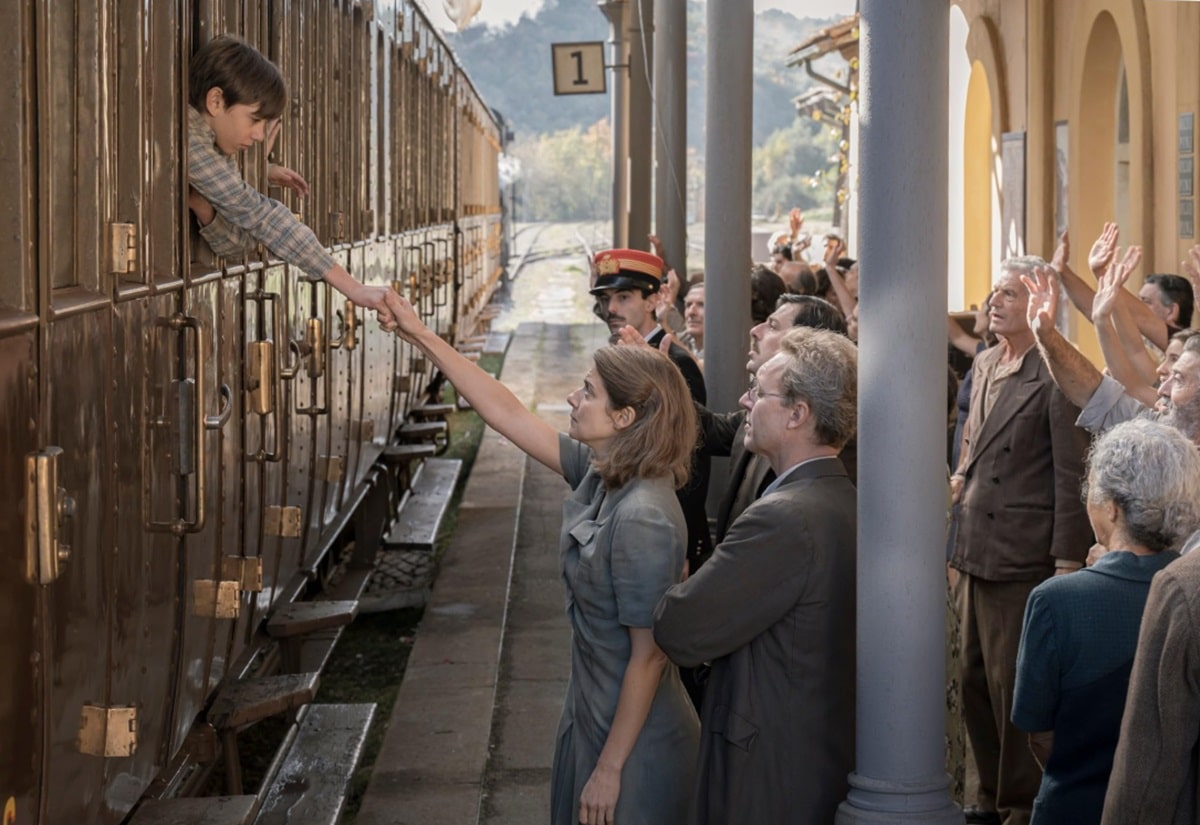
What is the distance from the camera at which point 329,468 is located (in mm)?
7328

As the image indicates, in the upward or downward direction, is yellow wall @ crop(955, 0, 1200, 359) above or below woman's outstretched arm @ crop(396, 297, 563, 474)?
above

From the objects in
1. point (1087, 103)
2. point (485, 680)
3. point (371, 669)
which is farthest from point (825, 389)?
point (1087, 103)

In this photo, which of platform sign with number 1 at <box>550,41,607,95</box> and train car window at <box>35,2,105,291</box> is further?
platform sign with number 1 at <box>550,41,607,95</box>

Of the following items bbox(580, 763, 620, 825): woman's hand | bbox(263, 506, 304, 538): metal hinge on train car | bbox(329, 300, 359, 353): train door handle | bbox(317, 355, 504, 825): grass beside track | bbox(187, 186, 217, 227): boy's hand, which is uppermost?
bbox(187, 186, 217, 227): boy's hand

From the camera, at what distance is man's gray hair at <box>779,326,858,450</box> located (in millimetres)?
3742

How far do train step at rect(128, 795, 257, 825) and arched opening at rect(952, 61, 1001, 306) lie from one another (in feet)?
33.6

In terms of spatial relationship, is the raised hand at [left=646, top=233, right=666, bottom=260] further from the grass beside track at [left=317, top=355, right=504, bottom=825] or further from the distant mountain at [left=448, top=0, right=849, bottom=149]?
the distant mountain at [left=448, top=0, right=849, bottom=149]

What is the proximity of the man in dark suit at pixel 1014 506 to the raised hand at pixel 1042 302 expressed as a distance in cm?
45

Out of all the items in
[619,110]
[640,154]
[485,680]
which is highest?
[619,110]

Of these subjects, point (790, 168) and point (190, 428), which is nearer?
point (190, 428)

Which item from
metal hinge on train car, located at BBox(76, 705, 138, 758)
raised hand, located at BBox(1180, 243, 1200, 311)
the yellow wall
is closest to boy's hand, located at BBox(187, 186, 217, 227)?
metal hinge on train car, located at BBox(76, 705, 138, 758)

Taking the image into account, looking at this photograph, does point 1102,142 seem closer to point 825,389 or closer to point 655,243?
point 655,243

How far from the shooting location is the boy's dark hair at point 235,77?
14.7 ft

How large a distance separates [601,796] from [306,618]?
3119 millimetres
